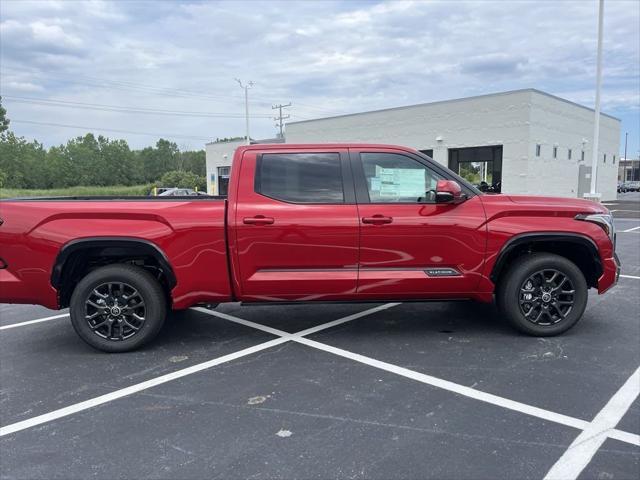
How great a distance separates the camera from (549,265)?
473 centimetres

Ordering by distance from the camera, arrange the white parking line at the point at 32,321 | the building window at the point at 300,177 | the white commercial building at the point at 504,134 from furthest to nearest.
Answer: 1. the white commercial building at the point at 504,134
2. the white parking line at the point at 32,321
3. the building window at the point at 300,177

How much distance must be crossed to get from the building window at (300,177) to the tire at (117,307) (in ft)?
4.50

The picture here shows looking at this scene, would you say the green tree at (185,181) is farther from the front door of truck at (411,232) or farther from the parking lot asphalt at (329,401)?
the front door of truck at (411,232)

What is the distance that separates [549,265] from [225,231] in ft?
9.98

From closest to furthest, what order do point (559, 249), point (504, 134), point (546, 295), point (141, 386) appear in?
point (141, 386)
point (546, 295)
point (559, 249)
point (504, 134)

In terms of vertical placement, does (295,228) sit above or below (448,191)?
below

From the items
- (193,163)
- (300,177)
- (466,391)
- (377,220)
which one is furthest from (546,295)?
(193,163)

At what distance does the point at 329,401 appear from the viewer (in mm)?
3518

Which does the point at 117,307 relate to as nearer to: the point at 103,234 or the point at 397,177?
the point at 103,234

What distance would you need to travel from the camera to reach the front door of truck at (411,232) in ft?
14.9

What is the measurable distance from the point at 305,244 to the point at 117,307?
1.79 meters

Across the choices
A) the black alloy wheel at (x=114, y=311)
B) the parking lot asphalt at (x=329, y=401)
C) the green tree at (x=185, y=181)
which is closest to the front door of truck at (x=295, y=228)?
the parking lot asphalt at (x=329, y=401)

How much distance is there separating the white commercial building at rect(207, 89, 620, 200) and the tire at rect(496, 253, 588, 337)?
19382mm

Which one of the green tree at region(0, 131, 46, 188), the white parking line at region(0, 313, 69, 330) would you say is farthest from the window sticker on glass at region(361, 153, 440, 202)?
the green tree at region(0, 131, 46, 188)
